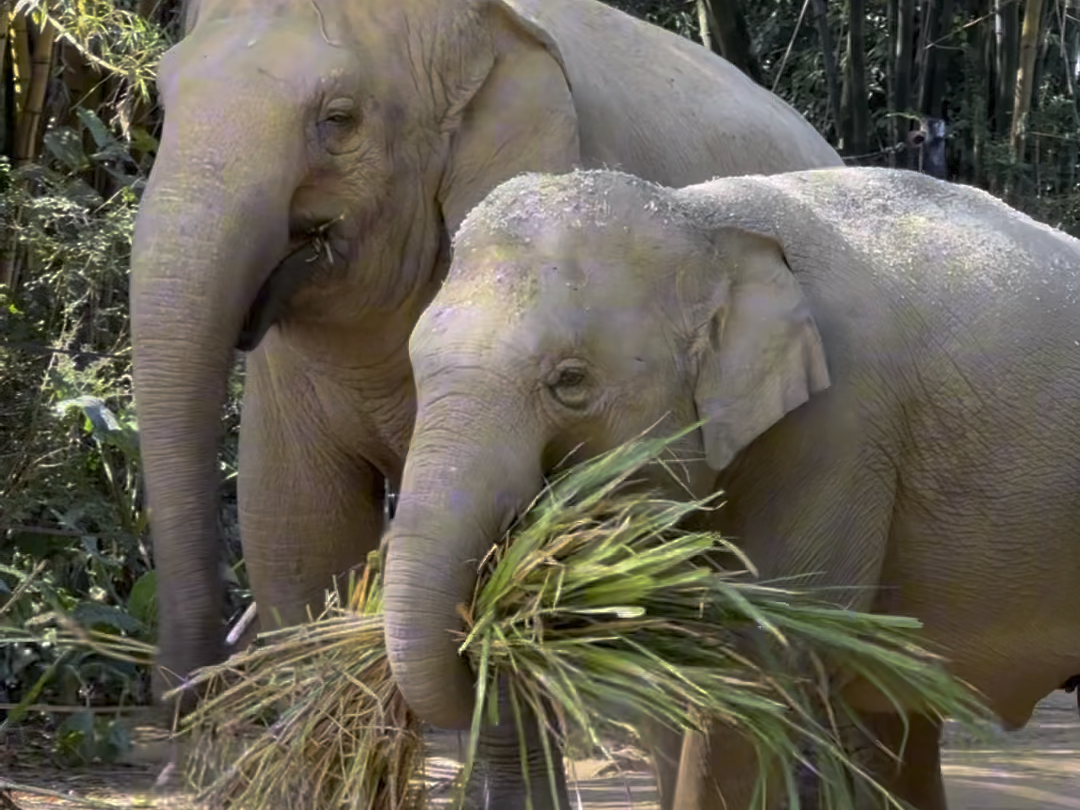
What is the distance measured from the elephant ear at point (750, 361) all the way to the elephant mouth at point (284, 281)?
1293 millimetres

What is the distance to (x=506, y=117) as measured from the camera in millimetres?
5406

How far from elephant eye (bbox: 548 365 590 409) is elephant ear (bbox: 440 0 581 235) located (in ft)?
4.86

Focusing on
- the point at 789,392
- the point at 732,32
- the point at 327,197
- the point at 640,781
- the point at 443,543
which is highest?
the point at 732,32

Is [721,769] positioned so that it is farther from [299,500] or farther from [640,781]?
[640,781]

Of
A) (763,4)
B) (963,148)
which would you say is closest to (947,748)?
(963,148)

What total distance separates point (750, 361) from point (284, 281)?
1.40 m

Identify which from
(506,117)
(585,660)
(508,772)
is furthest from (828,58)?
(585,660)

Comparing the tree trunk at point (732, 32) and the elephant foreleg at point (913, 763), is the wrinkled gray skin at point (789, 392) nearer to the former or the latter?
the elephant foreleg at point (913, 763)

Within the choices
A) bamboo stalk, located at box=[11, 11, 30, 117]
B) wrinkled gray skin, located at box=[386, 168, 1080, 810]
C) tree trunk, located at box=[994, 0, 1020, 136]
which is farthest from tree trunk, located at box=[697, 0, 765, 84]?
wrinkled gray skin, located at box=[386, 168, 1080, 810]

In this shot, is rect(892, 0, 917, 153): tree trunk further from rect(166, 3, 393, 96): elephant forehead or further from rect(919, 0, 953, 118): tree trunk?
rect(166, 3, 393, 96): elephant forehead

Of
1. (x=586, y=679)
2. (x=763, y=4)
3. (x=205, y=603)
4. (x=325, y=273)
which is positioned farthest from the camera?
(x=763, y=4)

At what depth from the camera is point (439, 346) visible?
Result: 153 inches

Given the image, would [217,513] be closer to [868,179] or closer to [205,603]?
[205,603]

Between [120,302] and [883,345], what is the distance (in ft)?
15.2
